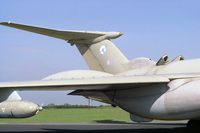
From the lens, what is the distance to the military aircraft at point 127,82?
→ 12562 millimetres

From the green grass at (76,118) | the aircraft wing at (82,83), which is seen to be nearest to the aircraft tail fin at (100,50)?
the aircraft wing at (82,83)

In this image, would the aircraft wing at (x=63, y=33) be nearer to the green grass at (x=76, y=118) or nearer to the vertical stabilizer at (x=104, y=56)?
the vertical stabilizer at (x=104, y=56)

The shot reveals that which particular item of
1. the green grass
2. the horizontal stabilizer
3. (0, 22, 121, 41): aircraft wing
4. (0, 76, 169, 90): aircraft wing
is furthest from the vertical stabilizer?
the green grass

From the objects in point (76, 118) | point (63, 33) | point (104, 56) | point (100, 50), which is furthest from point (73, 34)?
point (76, 118)

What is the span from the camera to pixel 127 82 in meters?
13.1

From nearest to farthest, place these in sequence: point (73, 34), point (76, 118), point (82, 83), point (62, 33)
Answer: point (82, 83) < point (62, 33) < point (73, 34) < point (76, 118)

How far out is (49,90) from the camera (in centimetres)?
1448

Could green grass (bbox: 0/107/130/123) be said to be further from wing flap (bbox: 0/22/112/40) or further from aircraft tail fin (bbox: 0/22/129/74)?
wing flap (bbox: 0/22/112/40)

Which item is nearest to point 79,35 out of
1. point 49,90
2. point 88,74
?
point 88,74

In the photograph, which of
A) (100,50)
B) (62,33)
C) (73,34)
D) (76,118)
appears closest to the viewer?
(62,33)

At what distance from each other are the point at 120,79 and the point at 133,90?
1.00 m

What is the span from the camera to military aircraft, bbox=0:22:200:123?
12.6 m

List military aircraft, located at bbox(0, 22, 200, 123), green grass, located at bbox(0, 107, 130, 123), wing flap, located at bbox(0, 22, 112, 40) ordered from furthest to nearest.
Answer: green grass, located at bbox(0, 107, 130, 123)
wing flap, located at bbox(0, 22, 112, 40)
military aircraft, located at bbox(0, 22, 200, 123)

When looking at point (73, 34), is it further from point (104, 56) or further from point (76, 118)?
point (76, 118)
